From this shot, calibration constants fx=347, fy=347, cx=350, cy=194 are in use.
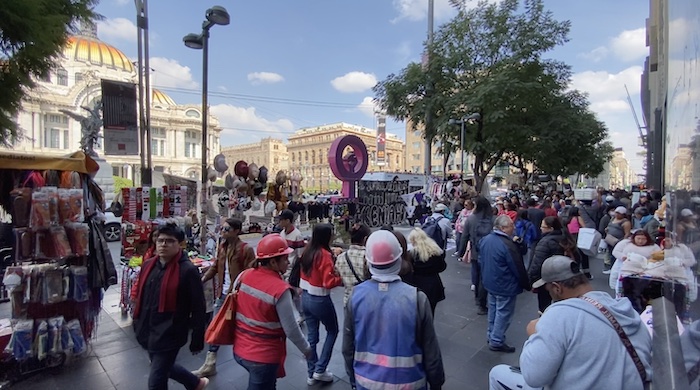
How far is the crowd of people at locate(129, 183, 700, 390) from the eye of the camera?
166 cm

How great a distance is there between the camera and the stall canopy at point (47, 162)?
3.69m

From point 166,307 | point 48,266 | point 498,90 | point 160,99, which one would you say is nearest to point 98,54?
point 160,99

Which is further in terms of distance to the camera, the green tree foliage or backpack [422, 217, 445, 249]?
the green tree foliage

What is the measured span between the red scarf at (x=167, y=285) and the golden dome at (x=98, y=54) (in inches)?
3311

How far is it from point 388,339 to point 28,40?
7.15 m

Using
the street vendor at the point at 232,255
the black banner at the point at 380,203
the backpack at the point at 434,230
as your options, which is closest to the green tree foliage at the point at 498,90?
the black banner at the point at 380,203

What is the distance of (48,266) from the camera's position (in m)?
3.87

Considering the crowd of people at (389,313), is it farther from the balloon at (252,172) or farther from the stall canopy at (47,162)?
the balloon at (252,172)

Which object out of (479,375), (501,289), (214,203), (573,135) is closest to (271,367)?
(479,375)

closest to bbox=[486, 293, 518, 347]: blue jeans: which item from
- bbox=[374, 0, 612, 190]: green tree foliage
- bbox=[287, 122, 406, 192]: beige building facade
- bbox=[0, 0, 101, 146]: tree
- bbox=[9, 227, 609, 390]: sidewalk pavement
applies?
bbox=[9, 227, 609, 390]: sidewalk pavement

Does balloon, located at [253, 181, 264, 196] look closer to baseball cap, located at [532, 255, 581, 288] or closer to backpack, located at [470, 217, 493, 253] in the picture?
backpack, located at [470, 217, 493, 253]

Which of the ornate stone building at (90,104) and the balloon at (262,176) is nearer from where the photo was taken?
the balloon at (262,176)

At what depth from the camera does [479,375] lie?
3605 millimetres

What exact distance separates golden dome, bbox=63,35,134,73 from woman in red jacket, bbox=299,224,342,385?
84297mm
